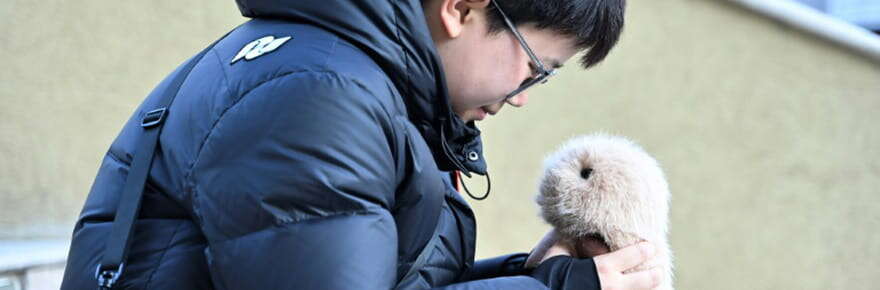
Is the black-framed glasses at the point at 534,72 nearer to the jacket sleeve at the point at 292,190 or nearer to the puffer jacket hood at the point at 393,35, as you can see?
the puffer jacket hood at the point at 393,35

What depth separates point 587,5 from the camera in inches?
64.8

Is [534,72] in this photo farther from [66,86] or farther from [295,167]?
[66,86]

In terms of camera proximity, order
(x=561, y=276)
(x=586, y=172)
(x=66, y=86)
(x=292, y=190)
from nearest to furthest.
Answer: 1. (x=292, y=190)
2. (x=561, y=276)
3. (x=586, y=172)
4. (x=66, y=86)

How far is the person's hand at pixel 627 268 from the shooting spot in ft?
5.42

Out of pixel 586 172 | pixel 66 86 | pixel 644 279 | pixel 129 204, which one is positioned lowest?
pixel 66 86

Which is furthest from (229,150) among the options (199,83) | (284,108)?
(199,83)

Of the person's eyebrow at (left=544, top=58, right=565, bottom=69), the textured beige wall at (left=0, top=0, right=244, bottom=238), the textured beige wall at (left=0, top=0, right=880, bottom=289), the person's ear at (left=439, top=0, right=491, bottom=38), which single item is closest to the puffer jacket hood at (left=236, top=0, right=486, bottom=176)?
the person's ear at (left=439, top=0, right=491, bottom=38)

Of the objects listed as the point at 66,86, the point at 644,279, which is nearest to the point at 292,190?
the point at 644,279

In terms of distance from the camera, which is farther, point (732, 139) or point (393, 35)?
point (732, 139)

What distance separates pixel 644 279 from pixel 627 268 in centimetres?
4

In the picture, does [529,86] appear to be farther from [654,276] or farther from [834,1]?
[834,1]

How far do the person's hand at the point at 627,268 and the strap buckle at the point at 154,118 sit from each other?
0.76m

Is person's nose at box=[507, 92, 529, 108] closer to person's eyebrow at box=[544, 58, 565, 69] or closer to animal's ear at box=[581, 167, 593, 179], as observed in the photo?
person's eyebrow at box=[544, 58, 565, 69]

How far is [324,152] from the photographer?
1.19 meters
